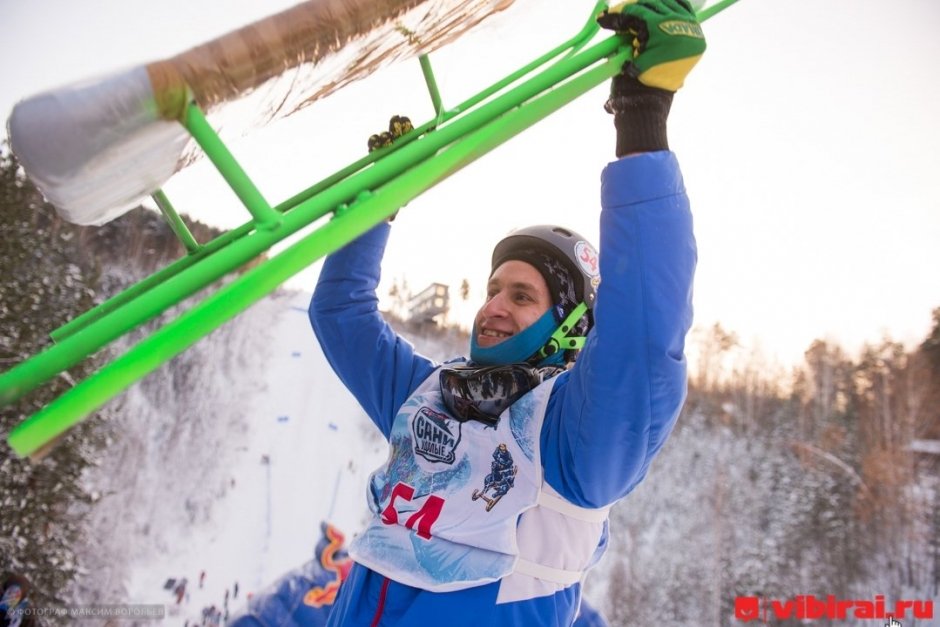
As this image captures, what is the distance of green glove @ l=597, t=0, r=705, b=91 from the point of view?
4.36 ft

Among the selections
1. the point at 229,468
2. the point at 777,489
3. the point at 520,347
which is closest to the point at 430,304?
the point at 229,468

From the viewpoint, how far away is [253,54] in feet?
3.26

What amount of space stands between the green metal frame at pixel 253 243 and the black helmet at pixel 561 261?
79 centimetres

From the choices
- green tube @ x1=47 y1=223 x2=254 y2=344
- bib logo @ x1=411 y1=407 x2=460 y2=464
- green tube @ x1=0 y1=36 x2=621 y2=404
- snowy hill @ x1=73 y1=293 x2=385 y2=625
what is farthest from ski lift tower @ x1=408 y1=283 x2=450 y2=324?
green tube @ x1=0 y1=36 x2=621 y2=404

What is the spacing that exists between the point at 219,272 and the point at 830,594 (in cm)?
3093

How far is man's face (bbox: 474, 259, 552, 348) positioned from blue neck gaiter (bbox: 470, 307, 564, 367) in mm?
26

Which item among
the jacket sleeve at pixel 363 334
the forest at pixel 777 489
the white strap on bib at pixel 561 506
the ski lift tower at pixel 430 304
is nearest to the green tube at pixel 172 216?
the jacket sleeve at pixel 363 334

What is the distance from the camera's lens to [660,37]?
133 cm

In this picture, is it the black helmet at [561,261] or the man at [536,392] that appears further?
the black helmet at [561,261]

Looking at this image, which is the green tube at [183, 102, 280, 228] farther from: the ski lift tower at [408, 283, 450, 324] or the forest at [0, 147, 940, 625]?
the ski lift tower at [408, 283, 450, 324]

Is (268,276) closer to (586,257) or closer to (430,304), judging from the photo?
(586,257)

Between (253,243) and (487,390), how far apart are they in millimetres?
883

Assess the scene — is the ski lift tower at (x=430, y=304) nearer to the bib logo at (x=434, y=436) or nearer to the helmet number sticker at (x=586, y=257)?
the helmet number sticker at (x=586, y=257)

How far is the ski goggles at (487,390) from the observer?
68.5 inches
